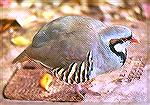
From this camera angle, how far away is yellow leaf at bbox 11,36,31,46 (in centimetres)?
124

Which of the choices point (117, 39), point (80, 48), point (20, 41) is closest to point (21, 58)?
point (20, 41)

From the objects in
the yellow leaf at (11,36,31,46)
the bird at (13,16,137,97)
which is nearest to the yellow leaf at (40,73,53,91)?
the bird at (13,16,137,97)

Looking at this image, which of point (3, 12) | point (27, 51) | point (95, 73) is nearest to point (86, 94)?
point (95, 73)

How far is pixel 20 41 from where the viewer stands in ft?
4.14

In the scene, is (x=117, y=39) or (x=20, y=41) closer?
(x=117, y=39)

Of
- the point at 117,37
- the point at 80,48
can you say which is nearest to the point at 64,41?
the point at 80,48

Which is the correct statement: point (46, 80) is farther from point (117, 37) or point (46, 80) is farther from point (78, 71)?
point (117, 37)

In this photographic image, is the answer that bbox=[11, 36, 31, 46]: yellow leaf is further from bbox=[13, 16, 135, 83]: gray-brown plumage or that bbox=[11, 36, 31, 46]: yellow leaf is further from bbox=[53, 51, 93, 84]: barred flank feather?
bbox=[53, 51, 93, 84]: barred flank feather

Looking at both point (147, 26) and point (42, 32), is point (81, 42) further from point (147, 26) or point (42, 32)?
point (147, 26)

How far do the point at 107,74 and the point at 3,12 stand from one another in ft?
1.42

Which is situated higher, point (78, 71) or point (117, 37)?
point (117, 37)

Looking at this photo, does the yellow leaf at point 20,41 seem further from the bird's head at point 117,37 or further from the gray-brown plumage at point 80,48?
the bird's head at point 117,37

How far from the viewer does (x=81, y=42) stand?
1136 millimetres

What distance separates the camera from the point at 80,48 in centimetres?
112
